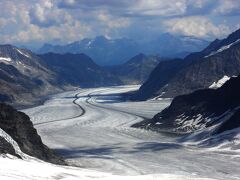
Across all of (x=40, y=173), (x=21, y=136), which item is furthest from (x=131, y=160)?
(x=40, y=173)

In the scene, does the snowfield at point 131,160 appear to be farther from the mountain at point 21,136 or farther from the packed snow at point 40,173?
the mountain at point 21,136

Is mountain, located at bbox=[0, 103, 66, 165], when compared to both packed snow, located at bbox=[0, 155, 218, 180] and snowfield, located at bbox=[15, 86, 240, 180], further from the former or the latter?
packed snow, located at bbox=[0, 155, 218, 180]

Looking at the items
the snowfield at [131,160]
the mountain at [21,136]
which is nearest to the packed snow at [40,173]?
the snowfield at [131,160]

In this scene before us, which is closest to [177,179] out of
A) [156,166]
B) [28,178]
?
[28,178]

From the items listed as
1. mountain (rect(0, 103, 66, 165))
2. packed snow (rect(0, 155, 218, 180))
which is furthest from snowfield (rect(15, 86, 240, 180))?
mountain (rect(0, 103, 66, 165))

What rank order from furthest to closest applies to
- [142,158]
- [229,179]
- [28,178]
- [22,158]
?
1. [142,158]
2. [229,179]
3. [22,158]
4. [28,178]

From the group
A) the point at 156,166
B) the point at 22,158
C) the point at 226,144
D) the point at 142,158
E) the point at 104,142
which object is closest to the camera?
the point at 22,158

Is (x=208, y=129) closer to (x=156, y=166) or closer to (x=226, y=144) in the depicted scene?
(x=226, y=144)

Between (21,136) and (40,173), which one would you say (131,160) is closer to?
(21,136)
